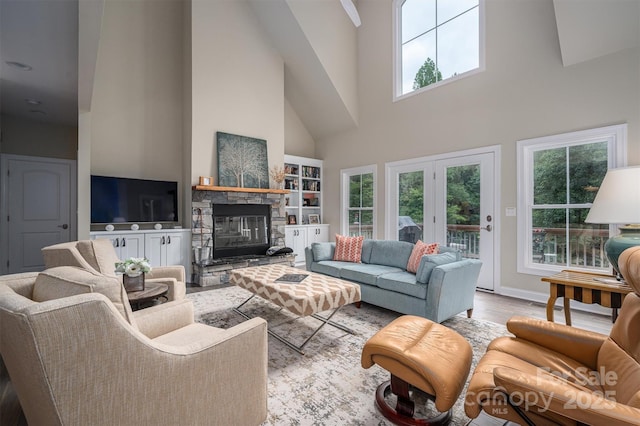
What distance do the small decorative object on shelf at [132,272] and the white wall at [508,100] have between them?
420 cm

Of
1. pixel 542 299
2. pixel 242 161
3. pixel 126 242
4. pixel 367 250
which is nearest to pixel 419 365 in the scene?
pixel 367 250

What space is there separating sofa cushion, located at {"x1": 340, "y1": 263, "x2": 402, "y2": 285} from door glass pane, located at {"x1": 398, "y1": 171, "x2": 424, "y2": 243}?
1651 millimetres

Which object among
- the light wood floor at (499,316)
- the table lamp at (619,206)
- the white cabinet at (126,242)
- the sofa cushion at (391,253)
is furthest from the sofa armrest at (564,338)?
the white cabinet at (126,242)

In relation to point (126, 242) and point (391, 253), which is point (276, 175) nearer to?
point (126, 242)

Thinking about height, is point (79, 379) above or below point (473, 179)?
below

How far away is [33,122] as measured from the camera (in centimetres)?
Answer: 514

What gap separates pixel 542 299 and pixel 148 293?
444 cm

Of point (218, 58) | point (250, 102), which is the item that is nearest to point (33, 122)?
point (218, 58)

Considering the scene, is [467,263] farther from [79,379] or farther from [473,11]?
[473,11]

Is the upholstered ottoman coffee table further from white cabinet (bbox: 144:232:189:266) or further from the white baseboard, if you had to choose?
the white baseboard

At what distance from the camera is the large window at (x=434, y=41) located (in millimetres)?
4430

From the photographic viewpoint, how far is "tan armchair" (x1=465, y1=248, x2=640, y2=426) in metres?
0.95

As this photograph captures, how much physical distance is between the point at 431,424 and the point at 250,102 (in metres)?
5.46

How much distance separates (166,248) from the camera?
455 centimetres
